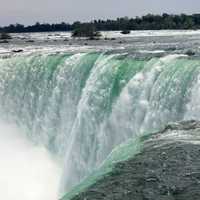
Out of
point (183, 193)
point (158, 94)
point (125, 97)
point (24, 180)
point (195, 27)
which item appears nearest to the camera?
point (183, 193)

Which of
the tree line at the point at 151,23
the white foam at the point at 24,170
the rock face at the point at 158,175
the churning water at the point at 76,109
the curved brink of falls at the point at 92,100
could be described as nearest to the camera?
the rock face at the point at 158,175

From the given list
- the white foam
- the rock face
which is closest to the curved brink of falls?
the white foam

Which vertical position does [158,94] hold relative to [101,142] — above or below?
above

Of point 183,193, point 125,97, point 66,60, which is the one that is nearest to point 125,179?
point 183,193

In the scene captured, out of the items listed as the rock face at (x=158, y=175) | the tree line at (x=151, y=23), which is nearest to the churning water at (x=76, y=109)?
the rock face at (x=158, y=175)

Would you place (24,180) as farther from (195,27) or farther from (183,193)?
(195,27)

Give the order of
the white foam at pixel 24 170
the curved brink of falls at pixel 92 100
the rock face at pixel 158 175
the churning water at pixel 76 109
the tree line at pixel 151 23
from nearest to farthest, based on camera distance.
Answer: the rock face at pixel 158 175
the curved brink of falls at pixel 92 100
the churning water at pixel 76 109
the white foam at pixel 24 170
the tree line at pixel 151 23

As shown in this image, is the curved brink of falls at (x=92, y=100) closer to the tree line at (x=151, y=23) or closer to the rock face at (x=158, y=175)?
the rock face at (x=158, y=175)
